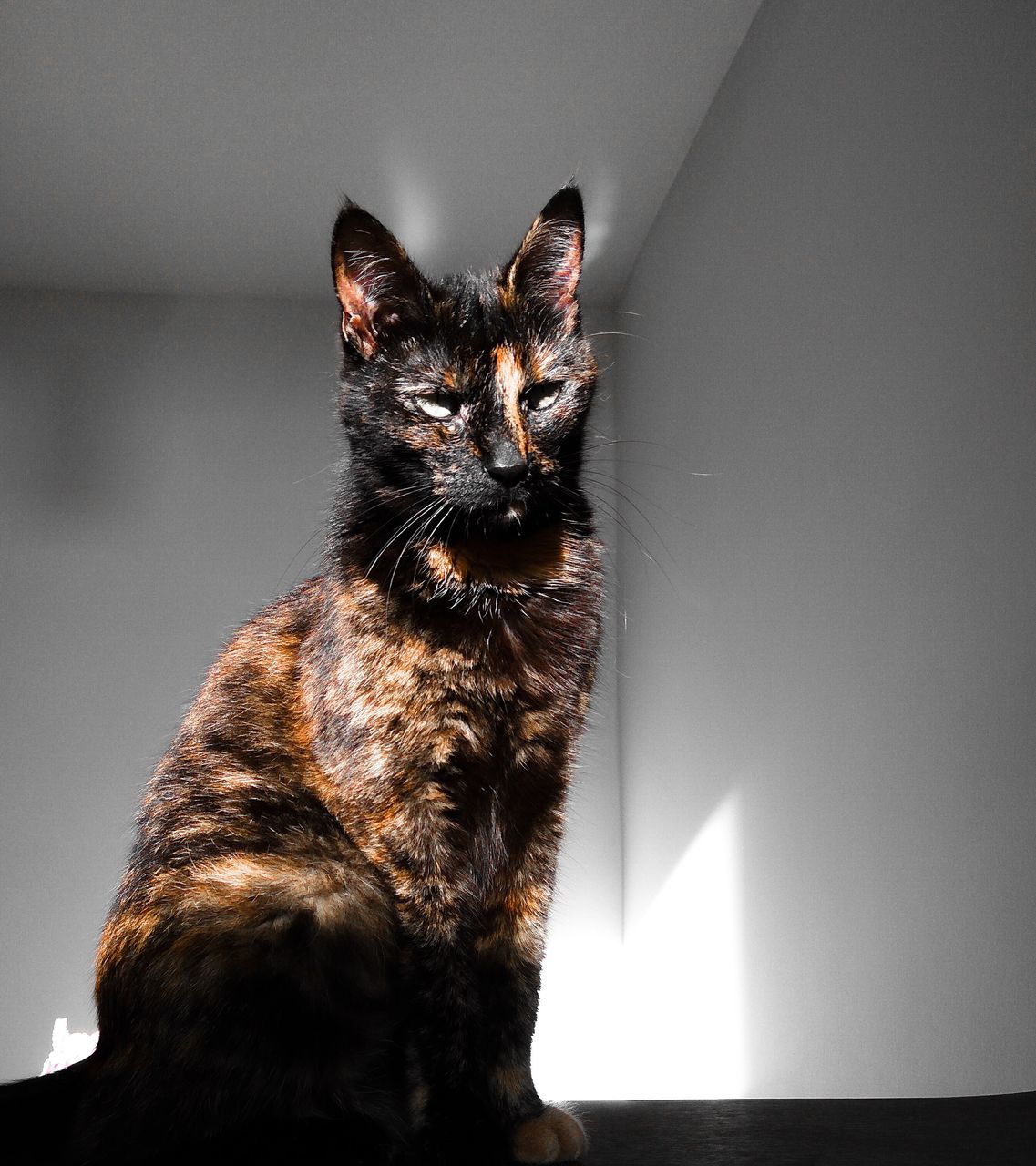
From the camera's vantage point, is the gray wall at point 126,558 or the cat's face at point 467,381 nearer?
the cat's face at point 467,381

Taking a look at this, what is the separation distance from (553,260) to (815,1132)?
30.4 inches

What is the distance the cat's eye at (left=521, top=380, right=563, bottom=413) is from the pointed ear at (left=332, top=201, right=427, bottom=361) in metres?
0.11

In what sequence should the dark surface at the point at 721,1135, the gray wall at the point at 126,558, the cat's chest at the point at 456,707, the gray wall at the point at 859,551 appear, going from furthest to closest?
1. the gray wall at the point at 126,558
2. the gray wall at the point at 859,551
3. the cat's chest at the point at 456,707
4. the dark surface at the point at 721,1135

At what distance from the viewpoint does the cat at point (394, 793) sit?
26.8 inches

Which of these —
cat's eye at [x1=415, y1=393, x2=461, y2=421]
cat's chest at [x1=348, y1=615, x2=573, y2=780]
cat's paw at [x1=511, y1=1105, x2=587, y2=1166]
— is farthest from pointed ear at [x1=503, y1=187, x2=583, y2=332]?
cat's paw at [x1=511, y1=1105, x2=587, y2=1166]

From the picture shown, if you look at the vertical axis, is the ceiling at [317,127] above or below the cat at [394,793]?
above

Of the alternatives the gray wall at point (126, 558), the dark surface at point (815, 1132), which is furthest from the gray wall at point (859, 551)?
the gray wall at point (126, 558)

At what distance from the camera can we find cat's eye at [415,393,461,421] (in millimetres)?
796

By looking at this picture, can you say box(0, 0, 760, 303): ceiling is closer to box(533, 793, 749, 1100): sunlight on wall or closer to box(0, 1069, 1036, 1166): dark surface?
box(533, 793, 749, 1100): sunlight on wall

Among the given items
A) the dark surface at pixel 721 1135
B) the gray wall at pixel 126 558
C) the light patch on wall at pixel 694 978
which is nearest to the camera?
the dark surface at pixel 721 1135

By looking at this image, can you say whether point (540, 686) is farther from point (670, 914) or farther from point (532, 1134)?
point (670, 914)

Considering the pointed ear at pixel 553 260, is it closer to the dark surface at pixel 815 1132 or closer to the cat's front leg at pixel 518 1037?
the cat's front leg at pixel 518 1037

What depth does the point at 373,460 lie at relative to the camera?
85cm

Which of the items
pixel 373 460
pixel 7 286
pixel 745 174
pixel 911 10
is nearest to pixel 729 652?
pixel 745 174
